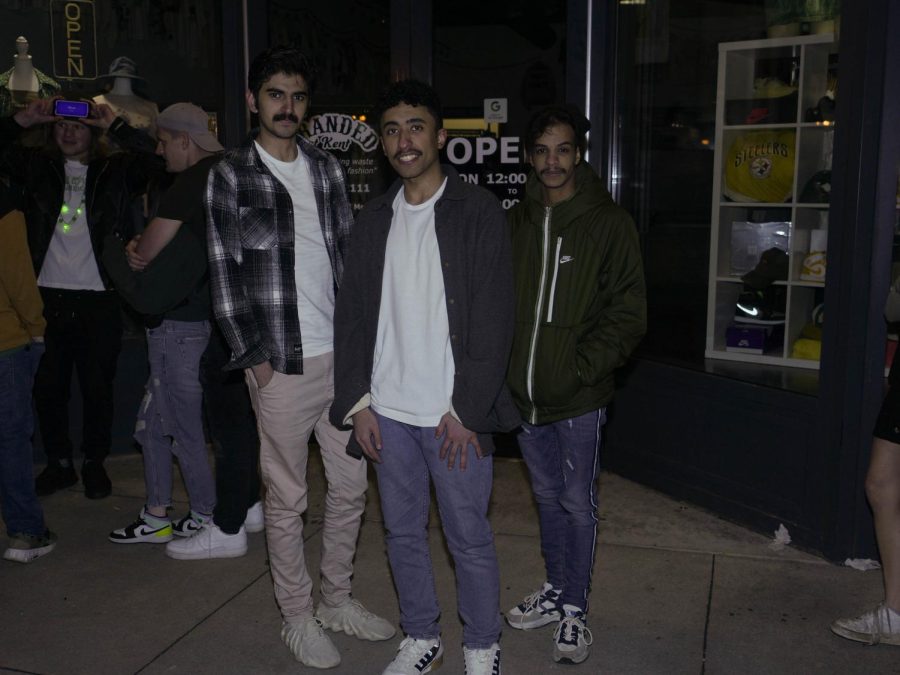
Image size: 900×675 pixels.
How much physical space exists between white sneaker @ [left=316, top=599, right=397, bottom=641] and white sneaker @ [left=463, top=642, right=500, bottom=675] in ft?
2.11

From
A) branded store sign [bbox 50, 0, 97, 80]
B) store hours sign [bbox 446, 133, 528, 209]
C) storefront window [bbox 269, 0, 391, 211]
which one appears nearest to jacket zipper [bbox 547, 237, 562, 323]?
store hours sign [bbox 446, 133, 528, 209]

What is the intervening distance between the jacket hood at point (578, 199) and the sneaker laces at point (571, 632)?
150cm

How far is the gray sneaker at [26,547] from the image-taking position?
465cm

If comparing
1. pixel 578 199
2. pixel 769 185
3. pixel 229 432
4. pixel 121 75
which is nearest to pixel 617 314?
pixel 578 199

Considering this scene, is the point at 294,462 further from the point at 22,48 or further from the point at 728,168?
the point at 22,48

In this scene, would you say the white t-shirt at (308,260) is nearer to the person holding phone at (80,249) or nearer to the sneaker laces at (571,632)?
the sneaker laces at (571,632)

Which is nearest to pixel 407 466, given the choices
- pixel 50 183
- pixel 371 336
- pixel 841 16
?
pixel 371 336

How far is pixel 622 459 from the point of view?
19.1 feet

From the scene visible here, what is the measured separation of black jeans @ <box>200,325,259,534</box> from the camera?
450cm

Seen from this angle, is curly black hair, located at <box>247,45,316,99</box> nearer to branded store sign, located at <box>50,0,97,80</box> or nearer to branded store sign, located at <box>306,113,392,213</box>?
branded store sign, located at <box>306,113,392,213</box>

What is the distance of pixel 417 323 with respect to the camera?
3246mm

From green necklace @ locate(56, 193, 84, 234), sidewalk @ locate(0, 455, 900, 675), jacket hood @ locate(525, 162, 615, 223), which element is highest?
jacket hood @ locate(525, 162, 615, 223)

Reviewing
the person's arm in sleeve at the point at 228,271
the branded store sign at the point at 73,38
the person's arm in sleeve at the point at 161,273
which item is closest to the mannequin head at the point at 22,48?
the branded store sign at the point at 73,38

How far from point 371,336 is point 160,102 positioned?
3.65 metres
